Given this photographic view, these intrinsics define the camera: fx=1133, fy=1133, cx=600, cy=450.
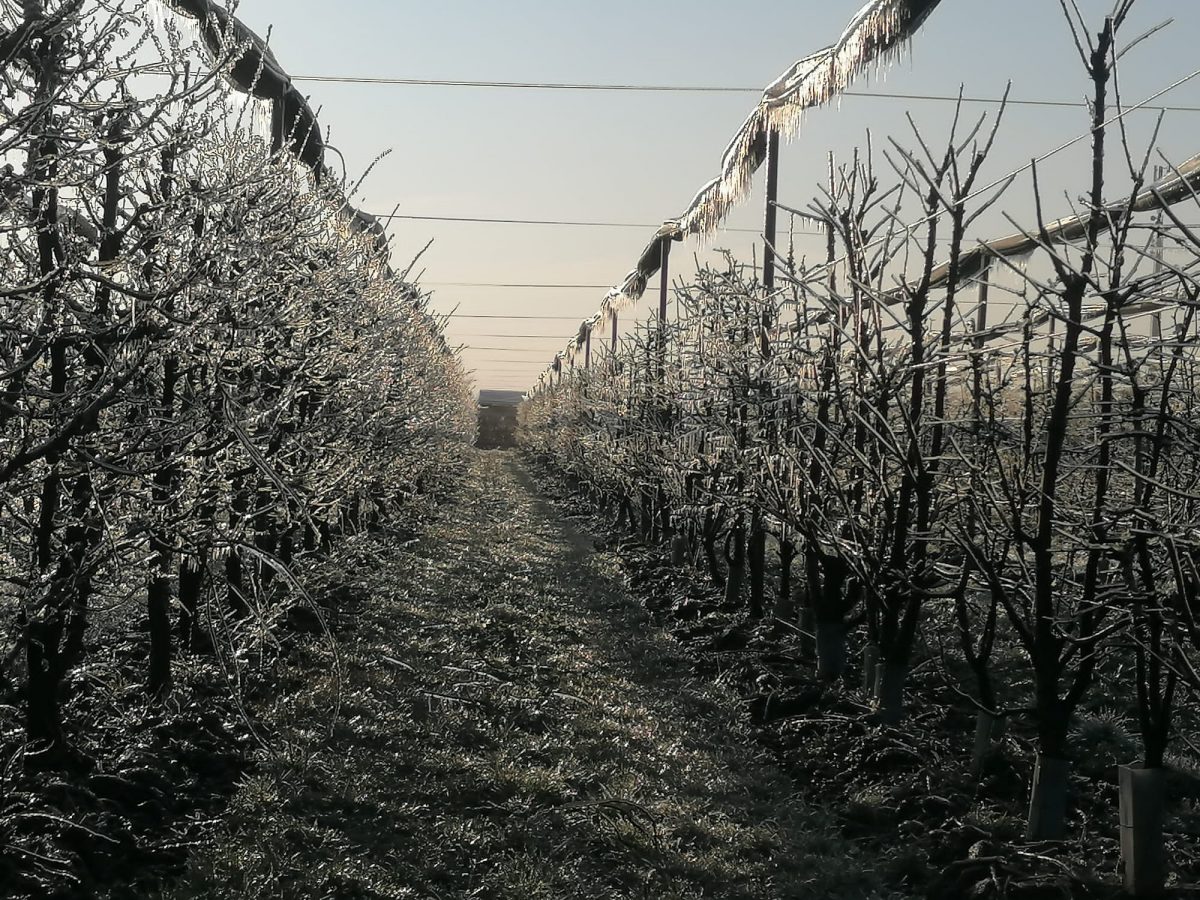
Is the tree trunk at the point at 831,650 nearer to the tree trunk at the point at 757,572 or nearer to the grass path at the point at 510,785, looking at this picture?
the grass path at the point at 510,785

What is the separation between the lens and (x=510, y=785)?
6789mm

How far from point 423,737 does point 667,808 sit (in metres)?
2.08

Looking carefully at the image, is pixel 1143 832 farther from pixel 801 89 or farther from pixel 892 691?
pixel 801 89

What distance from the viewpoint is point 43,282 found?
10.8ft

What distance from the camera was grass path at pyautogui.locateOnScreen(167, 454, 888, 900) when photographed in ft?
18.0

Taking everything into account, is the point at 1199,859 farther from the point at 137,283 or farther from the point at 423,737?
the point at 137,283

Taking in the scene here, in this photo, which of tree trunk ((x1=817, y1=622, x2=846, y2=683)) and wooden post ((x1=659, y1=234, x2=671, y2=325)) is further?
wooden post ((x1=659, y1=234, x2=671, y2=325))

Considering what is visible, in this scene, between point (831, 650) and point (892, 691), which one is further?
point (831, 650)

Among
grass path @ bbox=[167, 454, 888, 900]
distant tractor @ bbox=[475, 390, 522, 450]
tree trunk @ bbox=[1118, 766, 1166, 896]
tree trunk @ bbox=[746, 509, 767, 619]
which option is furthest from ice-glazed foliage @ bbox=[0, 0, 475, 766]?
distant tractor @ bbox=[475, 390, 522, 450]

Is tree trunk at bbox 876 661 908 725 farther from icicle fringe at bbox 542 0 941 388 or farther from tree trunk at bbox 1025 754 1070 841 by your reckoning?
icicle fringe at bbox 542 0 941 388

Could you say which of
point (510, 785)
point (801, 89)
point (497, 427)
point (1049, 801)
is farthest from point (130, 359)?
point (497, 427)

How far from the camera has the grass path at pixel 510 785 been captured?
5488 mm

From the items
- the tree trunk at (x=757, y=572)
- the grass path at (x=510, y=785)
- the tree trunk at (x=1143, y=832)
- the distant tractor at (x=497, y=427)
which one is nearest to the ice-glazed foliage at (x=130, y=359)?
the grass path at (x=510, y=785)

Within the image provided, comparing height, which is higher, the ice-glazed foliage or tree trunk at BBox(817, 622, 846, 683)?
the ice-glazed foliage
